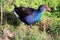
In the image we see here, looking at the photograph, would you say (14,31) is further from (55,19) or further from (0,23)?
Answer: (55,19)

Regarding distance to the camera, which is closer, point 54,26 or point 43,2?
point 54,26

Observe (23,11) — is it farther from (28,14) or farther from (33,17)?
(33,17)

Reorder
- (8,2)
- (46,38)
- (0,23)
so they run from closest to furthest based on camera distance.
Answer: (46,38), (0,23), (8,2)

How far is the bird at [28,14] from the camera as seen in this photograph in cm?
550

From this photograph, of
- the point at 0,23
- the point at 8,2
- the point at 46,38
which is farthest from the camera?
the point at 8,2

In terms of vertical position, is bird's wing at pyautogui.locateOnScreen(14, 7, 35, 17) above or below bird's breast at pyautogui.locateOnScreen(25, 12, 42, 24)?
above

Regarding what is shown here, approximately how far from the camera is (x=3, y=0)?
5727mm

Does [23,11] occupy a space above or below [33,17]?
above

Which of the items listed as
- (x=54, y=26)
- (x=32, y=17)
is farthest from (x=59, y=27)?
(x=32, y=17)

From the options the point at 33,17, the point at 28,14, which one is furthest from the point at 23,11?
the point at 33,17

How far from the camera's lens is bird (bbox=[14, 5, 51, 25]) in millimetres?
5504

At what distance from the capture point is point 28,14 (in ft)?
18.1

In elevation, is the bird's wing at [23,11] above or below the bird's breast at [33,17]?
above

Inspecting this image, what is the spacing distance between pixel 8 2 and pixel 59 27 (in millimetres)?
1257
